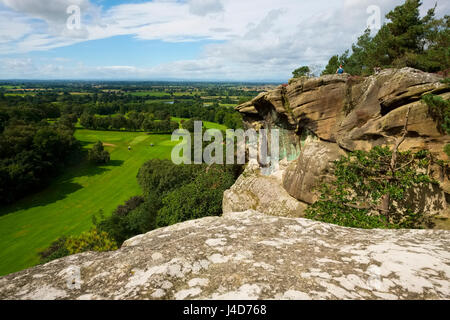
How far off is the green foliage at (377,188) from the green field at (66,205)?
3665 cm

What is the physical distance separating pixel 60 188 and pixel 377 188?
64282 mm

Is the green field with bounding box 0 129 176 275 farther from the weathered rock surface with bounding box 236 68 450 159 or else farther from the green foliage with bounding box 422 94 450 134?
the green foliage with bounding box 422 94 450 134

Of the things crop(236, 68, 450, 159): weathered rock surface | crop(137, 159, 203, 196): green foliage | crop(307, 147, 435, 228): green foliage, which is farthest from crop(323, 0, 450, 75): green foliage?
crop(137, 159, 203, 196): green foliage

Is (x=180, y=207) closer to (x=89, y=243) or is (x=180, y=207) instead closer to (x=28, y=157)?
(x=89, y=243)

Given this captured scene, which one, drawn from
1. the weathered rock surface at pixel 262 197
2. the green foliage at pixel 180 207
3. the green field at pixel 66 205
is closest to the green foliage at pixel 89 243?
the green foliage at pixel 180 207

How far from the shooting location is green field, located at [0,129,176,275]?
33500 millimetres

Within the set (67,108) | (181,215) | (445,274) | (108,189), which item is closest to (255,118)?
(181,215)

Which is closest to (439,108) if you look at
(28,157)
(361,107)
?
(361,107)

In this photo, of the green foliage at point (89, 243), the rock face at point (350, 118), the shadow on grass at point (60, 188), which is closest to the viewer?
the rock face at point (350, 118)

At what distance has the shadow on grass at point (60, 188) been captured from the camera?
46981 mm

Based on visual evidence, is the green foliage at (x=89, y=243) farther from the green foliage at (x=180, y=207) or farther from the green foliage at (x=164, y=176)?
the green foliage at (x=164, y=176)
